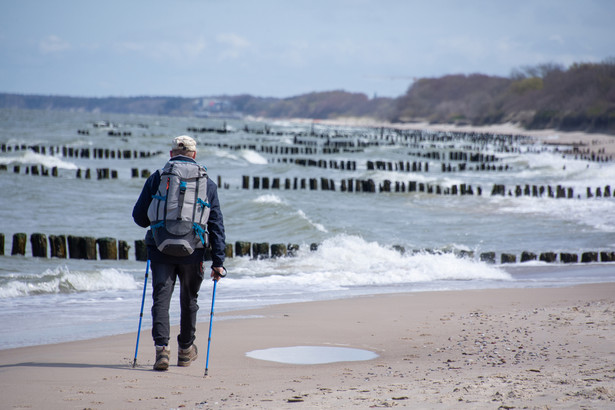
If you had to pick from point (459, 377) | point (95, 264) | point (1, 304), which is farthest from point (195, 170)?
point (95, 264)

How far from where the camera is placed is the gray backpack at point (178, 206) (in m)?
5.43

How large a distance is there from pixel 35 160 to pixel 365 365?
1499 inches

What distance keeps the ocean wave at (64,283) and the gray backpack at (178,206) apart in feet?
17.4

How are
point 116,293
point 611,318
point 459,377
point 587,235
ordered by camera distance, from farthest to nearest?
point 587,235, point 116,293, point 611,318, point 459,377

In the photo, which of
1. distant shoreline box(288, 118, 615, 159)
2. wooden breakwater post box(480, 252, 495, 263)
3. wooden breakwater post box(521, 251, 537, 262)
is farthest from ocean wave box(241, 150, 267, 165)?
wooden breakwater post box(480, 252, 495, 263)

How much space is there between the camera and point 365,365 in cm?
594

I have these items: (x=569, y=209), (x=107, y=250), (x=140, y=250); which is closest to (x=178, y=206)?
(x=140, y=250)

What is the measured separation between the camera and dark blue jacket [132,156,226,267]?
220 inches

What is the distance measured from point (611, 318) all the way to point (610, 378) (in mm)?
2734

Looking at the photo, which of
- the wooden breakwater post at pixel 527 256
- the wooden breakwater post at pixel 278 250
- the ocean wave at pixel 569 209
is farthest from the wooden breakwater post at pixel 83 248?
the ocean wave at pixel 569 209

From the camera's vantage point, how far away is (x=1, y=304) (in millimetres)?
9242

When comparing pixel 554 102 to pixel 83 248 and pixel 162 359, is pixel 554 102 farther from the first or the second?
pixel 162 359

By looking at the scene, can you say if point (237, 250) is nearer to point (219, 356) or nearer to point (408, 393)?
point (219, 356)

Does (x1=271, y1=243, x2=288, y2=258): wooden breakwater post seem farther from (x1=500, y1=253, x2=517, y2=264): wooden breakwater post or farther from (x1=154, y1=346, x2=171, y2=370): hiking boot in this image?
(x1=154, y1=346, x2=171, y2=370): hiking boot
